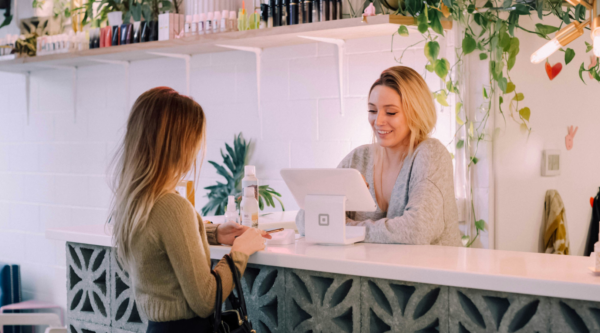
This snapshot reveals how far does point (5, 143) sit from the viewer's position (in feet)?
14.0

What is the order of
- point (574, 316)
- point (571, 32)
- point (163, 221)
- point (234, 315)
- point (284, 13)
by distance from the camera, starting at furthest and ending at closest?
1. point (284, 13)
2. point (571, 32)
3. point (234, 315)
4. point (163, 221)
5. point (574, 316)

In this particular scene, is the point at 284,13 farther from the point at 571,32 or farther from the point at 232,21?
the point at 571,32

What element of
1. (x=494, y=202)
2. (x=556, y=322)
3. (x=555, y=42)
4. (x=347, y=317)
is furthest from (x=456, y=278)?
(x=494, y=202)

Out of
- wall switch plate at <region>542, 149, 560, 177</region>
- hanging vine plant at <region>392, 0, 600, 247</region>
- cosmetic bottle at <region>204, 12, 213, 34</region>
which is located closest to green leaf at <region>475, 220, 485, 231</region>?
hanging vine plant at <region>392, 0, 600, 247</region>

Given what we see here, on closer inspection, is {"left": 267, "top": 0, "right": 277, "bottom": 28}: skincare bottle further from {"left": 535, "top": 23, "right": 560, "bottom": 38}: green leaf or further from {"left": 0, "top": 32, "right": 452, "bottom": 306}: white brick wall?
{"left": 535, "top": 23, "right": 560, "bottom": 38}: green leaf

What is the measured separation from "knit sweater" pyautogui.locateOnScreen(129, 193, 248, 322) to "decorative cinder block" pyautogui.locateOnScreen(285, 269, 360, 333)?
27 cm

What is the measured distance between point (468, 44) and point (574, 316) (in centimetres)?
140

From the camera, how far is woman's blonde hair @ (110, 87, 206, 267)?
1.37 meters

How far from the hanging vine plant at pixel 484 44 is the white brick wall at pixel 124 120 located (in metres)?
0.20

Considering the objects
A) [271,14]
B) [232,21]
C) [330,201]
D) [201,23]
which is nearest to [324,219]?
[330,201]

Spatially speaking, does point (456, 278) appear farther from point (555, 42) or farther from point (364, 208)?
point (555, 42)

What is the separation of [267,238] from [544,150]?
163 centimetres

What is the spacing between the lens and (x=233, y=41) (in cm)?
283

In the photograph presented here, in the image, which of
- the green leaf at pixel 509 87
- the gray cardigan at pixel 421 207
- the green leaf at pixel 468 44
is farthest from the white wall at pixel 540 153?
the gray cardigan at pixel 421 207
